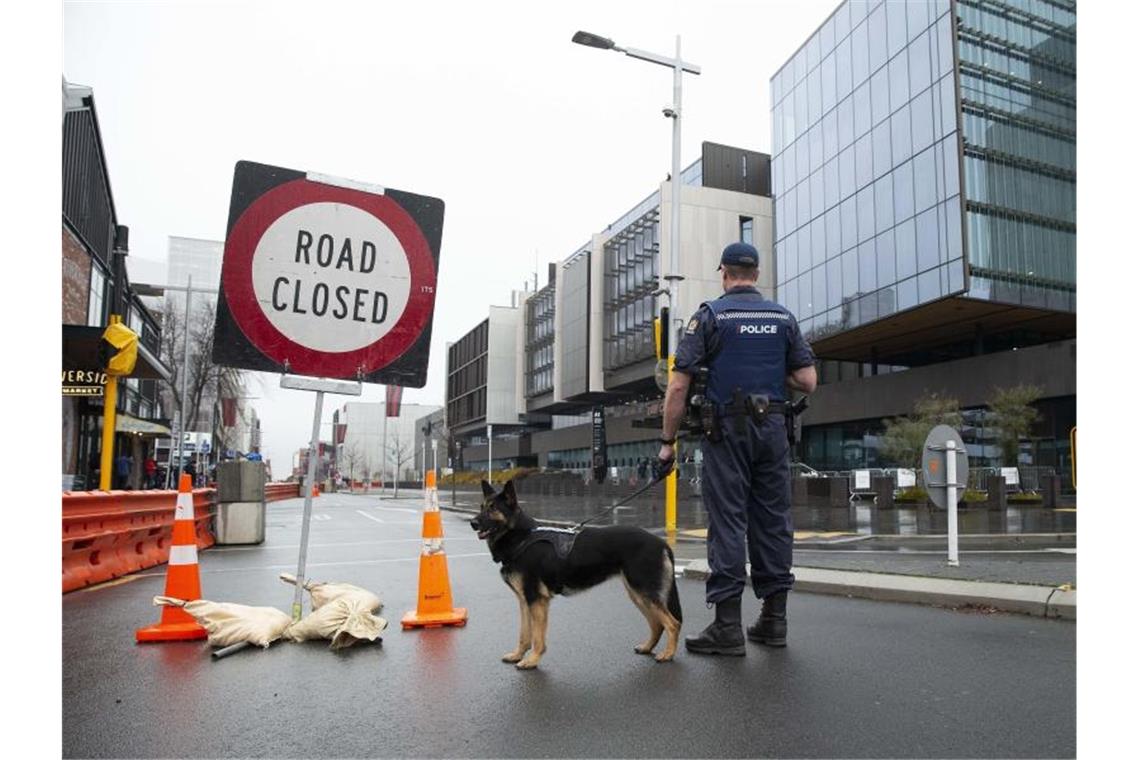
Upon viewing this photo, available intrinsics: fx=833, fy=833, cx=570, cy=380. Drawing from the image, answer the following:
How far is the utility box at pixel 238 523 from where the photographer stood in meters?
13.6

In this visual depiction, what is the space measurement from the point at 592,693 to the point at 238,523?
11.2 meters

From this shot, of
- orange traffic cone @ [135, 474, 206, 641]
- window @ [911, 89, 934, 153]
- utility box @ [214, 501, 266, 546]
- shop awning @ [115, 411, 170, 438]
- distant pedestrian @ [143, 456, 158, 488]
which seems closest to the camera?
orange traffic cone @ [135, 474, 206, 641]

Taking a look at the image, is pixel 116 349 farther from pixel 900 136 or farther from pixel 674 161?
pixel 900 136

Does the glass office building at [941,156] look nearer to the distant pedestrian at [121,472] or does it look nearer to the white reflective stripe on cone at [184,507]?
the distant pedestrian at [121,472]

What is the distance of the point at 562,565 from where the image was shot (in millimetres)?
4508

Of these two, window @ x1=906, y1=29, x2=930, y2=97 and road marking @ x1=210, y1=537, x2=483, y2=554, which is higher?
window @ x1=906, y1=29, x2=930, y2=97

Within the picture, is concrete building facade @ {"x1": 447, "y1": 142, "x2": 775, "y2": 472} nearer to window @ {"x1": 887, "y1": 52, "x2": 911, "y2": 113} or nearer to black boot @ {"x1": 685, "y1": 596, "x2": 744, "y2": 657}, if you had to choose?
window @ {"x1": 887, "y1": 52, "x2": 911, "y2": 113}

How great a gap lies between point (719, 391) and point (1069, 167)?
4079cm

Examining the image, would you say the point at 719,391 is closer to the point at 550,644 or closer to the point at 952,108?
the point at 550,644

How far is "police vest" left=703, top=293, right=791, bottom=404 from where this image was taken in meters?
4.93

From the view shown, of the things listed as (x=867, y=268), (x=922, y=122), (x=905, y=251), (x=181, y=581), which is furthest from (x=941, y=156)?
(x=181, y=581)

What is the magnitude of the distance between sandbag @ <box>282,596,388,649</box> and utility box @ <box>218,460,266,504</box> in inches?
355

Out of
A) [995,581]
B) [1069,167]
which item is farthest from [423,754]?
[1069,167]

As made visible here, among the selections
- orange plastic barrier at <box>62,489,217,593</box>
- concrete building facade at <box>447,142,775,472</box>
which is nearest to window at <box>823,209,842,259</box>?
concrete building facade at <box>447,142,775,472</box>
